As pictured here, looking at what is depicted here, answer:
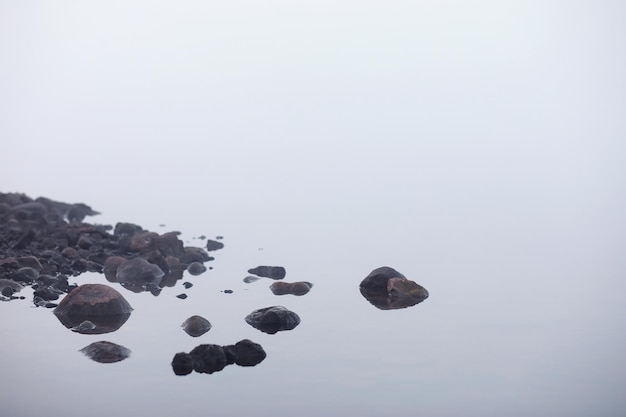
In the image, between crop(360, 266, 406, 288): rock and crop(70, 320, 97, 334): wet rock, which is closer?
crop(70, 320, 97, 334): wet rock

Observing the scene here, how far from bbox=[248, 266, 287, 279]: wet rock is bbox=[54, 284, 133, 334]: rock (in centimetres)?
522

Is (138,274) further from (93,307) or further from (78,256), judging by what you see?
(93,307)

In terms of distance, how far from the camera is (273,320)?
1723cm

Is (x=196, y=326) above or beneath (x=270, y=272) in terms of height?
beneath

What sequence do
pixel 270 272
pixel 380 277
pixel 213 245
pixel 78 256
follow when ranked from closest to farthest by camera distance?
pixel 380 277 < pixel 270 272 < pixel 78 256 < pixel 213 245

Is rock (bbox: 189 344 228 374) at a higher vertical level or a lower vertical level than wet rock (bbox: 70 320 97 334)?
lower

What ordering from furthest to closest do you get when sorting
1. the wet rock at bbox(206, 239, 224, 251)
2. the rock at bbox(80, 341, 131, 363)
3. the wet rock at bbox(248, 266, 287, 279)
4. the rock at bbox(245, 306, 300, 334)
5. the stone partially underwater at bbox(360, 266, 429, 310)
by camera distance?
the wet rock at bbox(206, 239, 224, 251)
the wet rock at bbox(248, 266, 287, 279)
the stone partially underwater at bbox(360, 266, 429, 310)
the rock at bbox(245, 306, 300, 334)
the rock at bbox(80, 341, 131, 363)

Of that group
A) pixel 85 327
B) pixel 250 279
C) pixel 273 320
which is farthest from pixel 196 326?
pixel 250 279

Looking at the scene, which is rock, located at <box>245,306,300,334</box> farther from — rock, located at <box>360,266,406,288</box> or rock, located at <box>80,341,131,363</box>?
rock, located at <box>360,266,406,288</box>

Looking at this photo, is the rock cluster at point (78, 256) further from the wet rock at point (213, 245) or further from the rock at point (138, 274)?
the wet rock at point (213, 245)

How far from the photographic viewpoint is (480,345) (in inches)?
640

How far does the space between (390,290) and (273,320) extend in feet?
13.2

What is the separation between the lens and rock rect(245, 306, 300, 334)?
1709 cm

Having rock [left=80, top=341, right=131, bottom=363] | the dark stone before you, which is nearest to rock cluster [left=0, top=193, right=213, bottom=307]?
rock [left=80, top=341, right=131, bottom=363]
